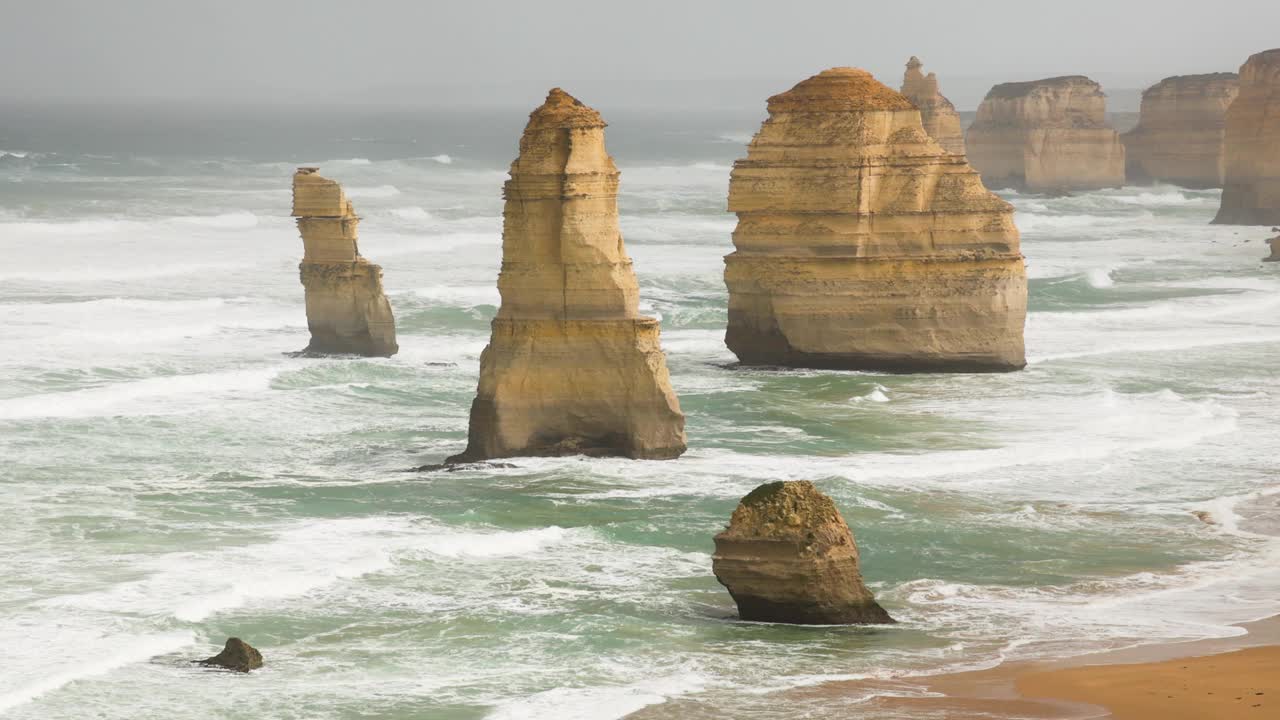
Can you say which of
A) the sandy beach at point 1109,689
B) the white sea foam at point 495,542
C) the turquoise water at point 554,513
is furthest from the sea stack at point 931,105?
the sandy beach at point 1109,689

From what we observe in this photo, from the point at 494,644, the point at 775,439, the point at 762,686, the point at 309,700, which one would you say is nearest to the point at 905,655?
the point at 762,686

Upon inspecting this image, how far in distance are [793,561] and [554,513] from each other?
6.07m

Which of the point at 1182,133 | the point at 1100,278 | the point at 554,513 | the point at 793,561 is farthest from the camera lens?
the point at 1182,133

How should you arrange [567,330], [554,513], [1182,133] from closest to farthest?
[554,513], [567,330], [1182,133]

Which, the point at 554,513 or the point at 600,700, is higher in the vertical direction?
the point at 554,513

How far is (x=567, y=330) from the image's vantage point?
85.3ft

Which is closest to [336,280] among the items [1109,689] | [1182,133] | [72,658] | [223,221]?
[72,658]

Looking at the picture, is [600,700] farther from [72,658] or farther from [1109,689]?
[72,658]

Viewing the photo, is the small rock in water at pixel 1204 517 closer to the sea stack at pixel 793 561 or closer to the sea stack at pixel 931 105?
the sea stack at pixel 793 561

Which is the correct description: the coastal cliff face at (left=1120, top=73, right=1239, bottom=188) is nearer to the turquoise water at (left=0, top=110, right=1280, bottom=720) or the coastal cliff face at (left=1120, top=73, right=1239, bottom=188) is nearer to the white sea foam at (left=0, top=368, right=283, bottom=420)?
the turquoise water at (left=0, top=110, right=1280, bottom=720)

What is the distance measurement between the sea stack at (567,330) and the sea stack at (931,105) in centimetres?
5760

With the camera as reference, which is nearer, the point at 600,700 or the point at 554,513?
the point at 600,700

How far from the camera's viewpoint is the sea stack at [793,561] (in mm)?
17516

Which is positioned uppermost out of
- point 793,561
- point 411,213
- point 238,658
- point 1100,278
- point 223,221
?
point 411,213
